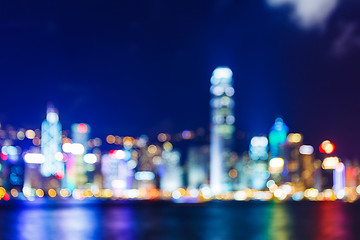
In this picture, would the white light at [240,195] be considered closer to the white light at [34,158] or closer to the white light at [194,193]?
the white light at [194,193]

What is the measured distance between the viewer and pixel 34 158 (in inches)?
3883

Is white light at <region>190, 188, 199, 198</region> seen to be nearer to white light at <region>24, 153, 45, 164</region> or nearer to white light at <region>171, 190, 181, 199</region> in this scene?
white light at <region>171, 190, 181, 199</region>

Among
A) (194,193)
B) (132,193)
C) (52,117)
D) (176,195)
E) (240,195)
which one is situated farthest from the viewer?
(52,117)

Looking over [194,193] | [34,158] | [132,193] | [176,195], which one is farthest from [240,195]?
[34,158]

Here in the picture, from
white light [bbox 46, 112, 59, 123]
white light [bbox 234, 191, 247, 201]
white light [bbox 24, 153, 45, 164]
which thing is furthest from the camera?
white light [bbox 46, 112, 59, 123]

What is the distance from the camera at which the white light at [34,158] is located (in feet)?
318

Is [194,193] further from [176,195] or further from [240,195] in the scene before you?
[240,195]

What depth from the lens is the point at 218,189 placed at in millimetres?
89250


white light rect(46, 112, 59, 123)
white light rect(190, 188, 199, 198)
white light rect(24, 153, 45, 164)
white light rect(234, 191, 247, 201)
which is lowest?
white light rect(234, 191, 247, 201)

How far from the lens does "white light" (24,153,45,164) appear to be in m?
96.9

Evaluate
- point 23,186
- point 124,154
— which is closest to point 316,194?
point 124,154

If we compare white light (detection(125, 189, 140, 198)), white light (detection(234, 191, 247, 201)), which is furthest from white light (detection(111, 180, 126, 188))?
white light (detection(234, 191, 247, 201))

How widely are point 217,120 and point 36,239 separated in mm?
79277

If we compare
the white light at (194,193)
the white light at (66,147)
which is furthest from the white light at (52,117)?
the white light at (194,193)
